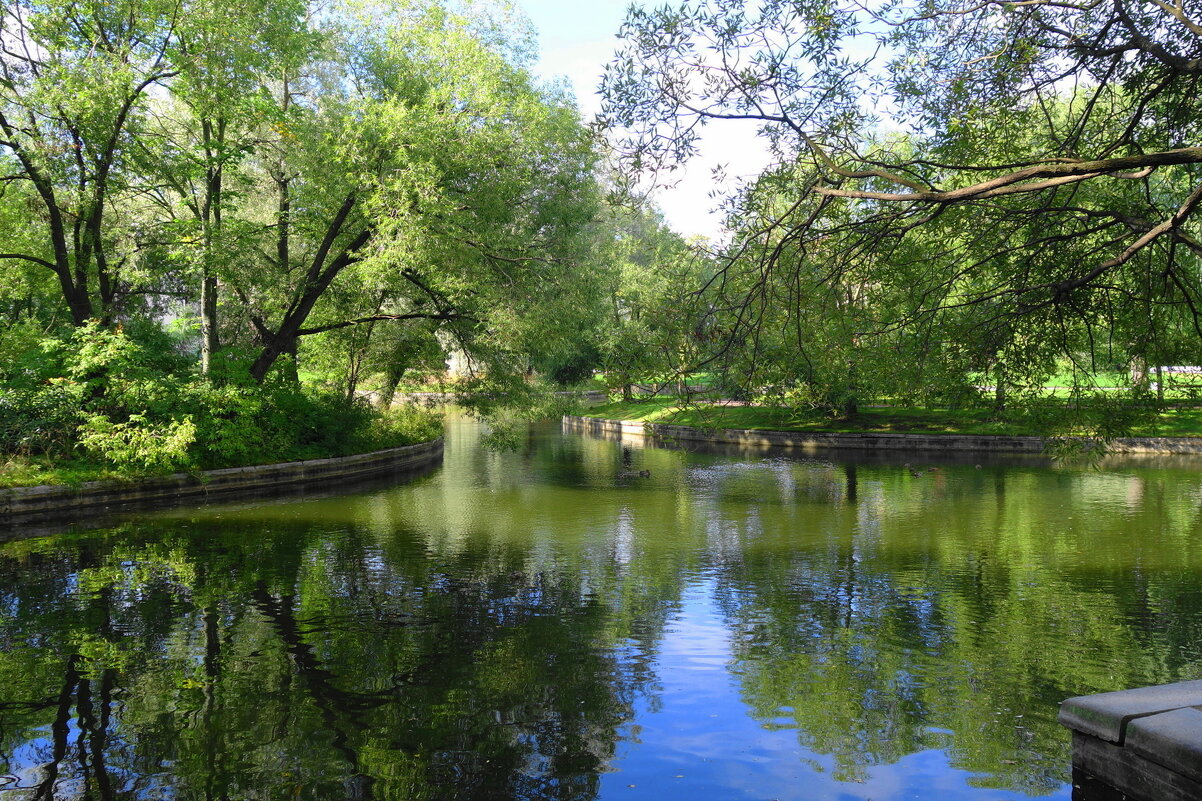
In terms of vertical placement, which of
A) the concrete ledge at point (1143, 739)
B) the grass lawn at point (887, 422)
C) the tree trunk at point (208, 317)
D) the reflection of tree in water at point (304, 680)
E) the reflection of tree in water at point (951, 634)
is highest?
the tree trunk at point (208, 317)

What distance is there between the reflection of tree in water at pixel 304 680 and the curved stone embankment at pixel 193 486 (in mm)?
4208

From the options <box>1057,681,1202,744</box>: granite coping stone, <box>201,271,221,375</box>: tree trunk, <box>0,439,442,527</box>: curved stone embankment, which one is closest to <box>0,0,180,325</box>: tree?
<box>201,271,221,375</box>: tree trunk

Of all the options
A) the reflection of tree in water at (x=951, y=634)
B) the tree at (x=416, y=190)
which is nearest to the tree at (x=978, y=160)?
the reflection of tree in water at (x=951, y=634)

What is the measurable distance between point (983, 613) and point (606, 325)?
3106cm

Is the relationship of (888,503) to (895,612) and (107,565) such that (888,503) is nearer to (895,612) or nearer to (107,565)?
(895,612)

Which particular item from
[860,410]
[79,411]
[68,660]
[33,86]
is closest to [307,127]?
[33,86]

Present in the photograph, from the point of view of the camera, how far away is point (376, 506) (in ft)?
65.9

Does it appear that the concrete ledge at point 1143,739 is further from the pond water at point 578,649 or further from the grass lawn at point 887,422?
the grass lawn at point 887,422

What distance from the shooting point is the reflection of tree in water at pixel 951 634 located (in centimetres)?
697

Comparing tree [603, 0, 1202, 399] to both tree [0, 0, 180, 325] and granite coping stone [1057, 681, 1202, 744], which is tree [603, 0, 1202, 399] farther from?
tree [0, 0, 180, 325]

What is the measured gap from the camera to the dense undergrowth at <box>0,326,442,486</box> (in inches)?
708

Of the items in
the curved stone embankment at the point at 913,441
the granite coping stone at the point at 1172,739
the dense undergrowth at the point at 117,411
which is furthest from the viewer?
the curved stone embankment at the point at 913,441

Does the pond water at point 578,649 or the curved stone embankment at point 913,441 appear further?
the curved stone embankment at point 913,441

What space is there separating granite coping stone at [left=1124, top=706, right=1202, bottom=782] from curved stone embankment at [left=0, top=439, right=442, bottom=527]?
59.8 ft
